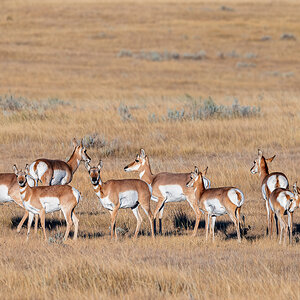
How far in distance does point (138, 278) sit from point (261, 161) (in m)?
5.55

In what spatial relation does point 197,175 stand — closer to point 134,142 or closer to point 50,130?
point 134,142

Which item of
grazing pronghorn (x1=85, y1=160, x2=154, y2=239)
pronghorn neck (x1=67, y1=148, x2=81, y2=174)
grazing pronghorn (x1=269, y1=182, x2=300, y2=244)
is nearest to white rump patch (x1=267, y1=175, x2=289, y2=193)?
grazing pronghorn (x1=269, y1=182, x2=300, y2=244)

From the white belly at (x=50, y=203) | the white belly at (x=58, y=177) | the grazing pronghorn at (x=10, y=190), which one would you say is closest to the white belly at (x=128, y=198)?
the white belly at (x=50, y=203)

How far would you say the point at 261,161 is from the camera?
11.9 meters

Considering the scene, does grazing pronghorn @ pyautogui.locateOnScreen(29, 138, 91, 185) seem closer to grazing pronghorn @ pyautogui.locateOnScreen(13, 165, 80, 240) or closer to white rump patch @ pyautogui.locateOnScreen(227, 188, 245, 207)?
grazing pronghorn @ pyautogui.locateOnScreen(13, 165, 80, 240)

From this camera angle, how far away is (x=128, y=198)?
10.2 m

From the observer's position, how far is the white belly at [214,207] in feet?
32.8

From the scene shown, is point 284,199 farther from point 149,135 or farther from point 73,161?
point 149,135

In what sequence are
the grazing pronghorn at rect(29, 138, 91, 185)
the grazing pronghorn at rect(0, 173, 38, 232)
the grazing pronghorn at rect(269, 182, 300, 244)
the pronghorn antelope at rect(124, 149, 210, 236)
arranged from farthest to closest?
1. the grazing pronghorn at rect(29, 138, 91, 185)
2. the pronghorn antelope at rect(124, 149, 210, 236)
3. the grazing pronghorn at rect(0, 173, 38, 232)
4. the grazing pronghorn at rect(269, 182, 300, 244)

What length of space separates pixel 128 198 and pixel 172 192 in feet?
3.97

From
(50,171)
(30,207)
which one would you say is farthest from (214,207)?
(50,171)

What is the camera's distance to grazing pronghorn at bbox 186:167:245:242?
32.0 feet

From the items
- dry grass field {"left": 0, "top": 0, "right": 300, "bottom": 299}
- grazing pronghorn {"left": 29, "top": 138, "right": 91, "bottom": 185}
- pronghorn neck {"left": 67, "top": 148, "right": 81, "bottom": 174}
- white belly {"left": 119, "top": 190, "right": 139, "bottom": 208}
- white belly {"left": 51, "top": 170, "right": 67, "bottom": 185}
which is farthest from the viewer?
pronghorn neck {"left": 67, "top": 148, "right": 81, "bottom": 174}

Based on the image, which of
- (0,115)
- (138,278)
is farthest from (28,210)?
(0,115)
